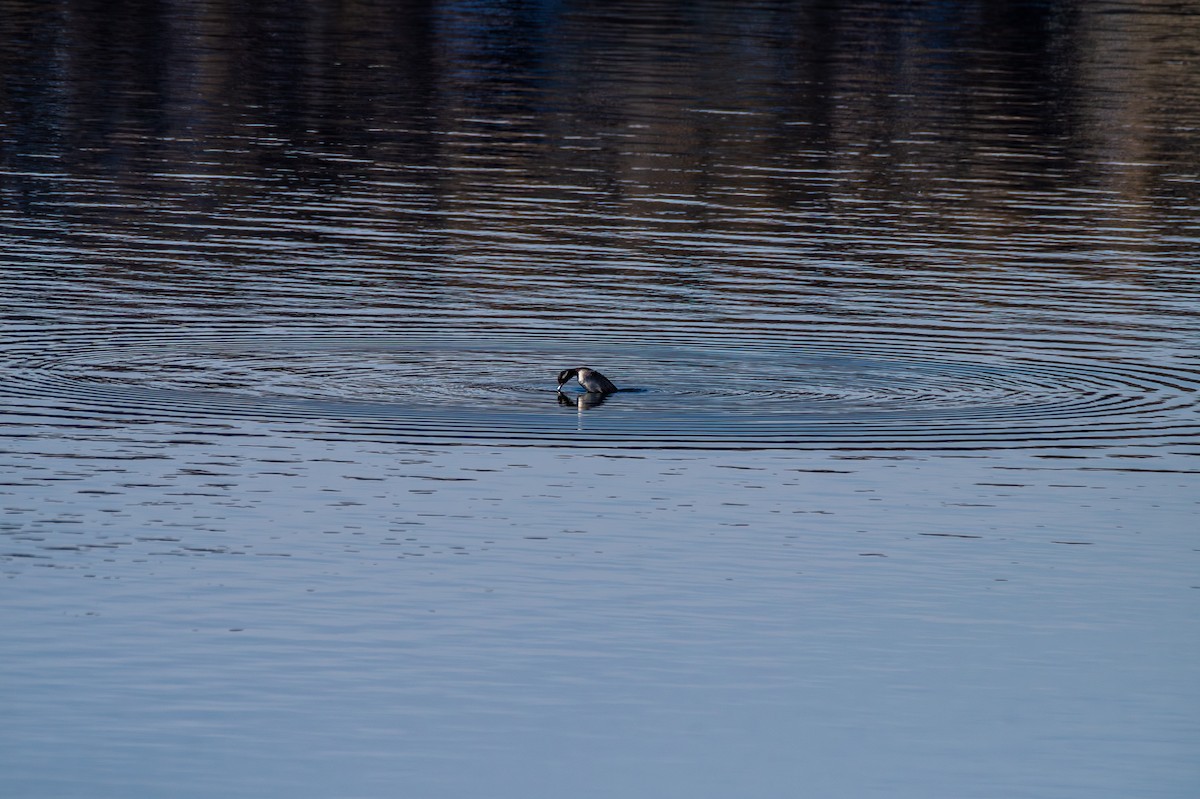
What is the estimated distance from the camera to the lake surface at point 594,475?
13969 mm

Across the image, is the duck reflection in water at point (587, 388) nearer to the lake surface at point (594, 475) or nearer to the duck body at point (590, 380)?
the duck body at point (590, 380)

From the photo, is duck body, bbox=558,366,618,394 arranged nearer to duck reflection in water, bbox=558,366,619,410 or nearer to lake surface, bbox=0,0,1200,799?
duck reflection in water, bbox=558,366,619,410

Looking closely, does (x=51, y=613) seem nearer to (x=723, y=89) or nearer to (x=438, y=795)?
(x=438, y=795)

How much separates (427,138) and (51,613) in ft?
112

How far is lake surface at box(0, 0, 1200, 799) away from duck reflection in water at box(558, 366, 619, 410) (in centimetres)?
10

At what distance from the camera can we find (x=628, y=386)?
23.9 m

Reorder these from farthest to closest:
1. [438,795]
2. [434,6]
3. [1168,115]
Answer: [434,6], [1168,115], [438,795]

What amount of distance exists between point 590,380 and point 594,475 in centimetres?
277

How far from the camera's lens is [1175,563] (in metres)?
17.9

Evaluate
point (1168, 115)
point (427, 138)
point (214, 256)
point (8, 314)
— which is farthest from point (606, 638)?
point (1168, 115)

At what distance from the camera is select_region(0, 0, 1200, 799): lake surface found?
45.8ft

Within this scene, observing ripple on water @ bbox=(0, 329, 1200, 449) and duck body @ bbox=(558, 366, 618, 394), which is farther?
duck body @ bbox=(558, 366, 618, 394)

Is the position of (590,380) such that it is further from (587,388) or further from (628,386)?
(628,386)

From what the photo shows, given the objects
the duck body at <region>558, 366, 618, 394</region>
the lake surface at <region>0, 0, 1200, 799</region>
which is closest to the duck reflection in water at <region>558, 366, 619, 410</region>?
the duck body at <region>558, 366, 618, 394</region>
